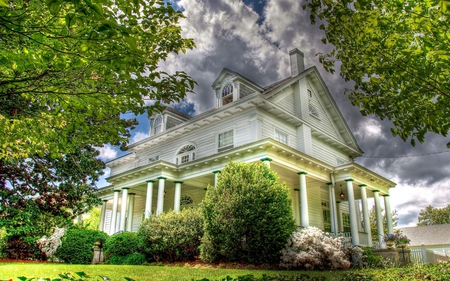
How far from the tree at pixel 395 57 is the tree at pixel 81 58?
2636 millimetres

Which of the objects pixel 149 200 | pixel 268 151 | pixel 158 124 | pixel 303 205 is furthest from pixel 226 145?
pixel 158 124

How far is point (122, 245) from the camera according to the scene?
14.5 m

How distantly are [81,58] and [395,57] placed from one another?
4.76 m

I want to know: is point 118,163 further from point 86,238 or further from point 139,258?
point 139,258

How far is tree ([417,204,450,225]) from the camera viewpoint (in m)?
54.9

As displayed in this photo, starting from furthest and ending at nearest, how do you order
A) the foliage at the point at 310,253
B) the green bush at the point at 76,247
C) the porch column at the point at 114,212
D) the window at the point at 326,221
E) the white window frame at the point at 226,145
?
the window at the point at 326,221 → the porch column at the point at 114,212 → the white window frame at the point at 226,145 → the green bush at the point at 76,247 → the foliage at the point at 310,253

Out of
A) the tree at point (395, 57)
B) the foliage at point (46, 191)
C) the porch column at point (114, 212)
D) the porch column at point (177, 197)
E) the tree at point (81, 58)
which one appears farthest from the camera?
the porch column at point (114, 212)

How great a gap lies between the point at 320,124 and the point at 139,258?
1357 centimetres

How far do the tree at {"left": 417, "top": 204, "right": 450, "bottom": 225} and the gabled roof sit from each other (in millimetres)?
18844

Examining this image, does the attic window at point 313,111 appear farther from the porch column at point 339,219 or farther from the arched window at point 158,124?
the arched window at point 158,124

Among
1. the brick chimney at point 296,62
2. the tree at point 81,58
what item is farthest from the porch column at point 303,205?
the tree at point 81,58

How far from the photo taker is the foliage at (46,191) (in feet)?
43.7

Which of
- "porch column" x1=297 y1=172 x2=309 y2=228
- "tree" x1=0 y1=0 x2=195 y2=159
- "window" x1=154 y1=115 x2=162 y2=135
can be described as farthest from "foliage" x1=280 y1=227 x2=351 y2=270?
"window" x1=154 y1=115 x2=162 y2=135

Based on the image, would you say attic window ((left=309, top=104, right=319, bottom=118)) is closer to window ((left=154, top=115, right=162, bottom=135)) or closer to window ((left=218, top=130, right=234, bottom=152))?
window ((left=218, top=130, right=234, bottom=152))
